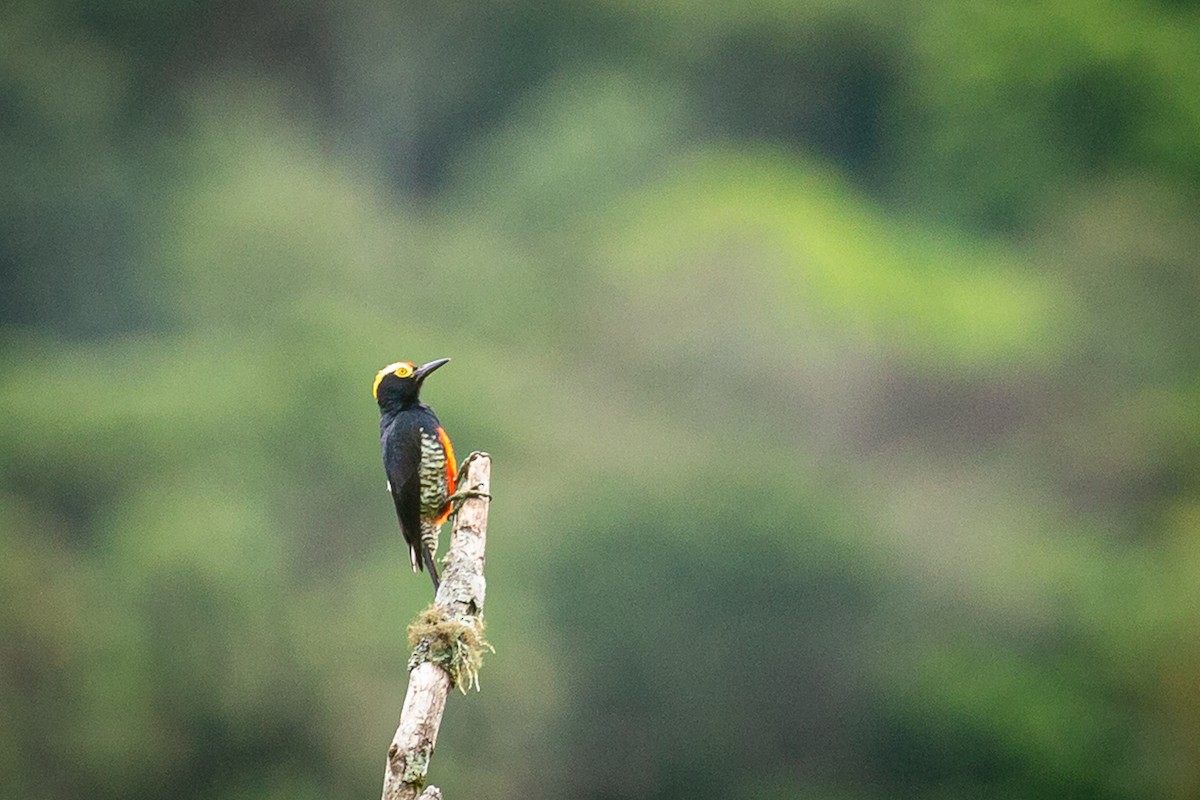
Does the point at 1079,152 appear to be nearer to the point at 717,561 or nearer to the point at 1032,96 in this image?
the point at 1032,96

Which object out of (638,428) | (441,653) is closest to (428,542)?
(441,653)

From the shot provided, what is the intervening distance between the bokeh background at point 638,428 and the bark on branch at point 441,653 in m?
20.9

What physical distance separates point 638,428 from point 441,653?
1324 inches

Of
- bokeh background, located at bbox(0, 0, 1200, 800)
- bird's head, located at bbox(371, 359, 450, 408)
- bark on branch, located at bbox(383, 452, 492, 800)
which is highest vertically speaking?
bokeh background, located at bbox(0, 0, 1200, 800)

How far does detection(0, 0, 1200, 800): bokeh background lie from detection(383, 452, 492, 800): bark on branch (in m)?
20.9

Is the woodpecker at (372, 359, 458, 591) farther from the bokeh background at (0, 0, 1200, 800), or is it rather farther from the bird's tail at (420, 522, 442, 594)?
the bokeh background at (0, 0, 1200, 800)

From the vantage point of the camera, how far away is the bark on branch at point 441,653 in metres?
5.91

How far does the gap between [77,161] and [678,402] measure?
32.5 m

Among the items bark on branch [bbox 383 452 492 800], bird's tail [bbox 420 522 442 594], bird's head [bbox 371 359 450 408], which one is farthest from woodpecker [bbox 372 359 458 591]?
bark on branch [bbox 383 452 492 800]

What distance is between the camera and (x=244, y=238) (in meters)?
53.4

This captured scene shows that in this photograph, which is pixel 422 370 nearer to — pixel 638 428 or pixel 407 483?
pixel 407 483

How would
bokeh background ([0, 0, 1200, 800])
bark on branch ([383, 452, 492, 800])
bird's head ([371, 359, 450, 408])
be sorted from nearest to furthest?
bark on branch ([383, 452, 492, 800]) < bird's head ([371, 359, 450, 408]) < bokeh background ([0, 0, 1200, 800])

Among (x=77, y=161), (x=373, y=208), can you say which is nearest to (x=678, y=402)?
(x=373, y=208)

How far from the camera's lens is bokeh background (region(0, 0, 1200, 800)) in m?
32.9
